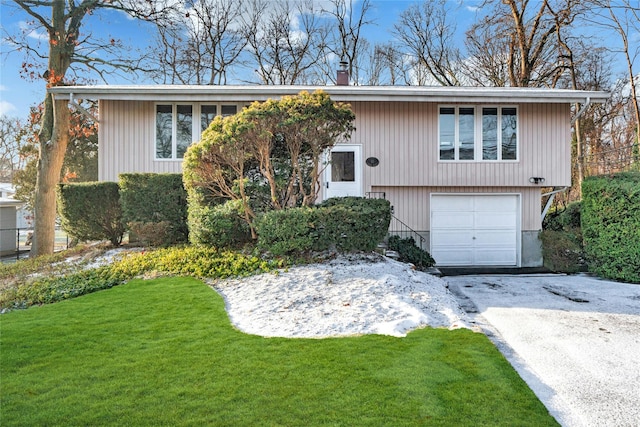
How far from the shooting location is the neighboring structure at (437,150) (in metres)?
9.98

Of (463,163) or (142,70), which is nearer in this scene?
(463,163)

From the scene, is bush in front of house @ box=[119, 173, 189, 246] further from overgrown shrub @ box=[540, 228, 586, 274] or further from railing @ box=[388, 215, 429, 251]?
overgrown shrub @ box=[540, 228, 586, 274]

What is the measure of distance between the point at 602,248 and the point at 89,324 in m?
10.3

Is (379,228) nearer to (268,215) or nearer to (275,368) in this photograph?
(268,215)

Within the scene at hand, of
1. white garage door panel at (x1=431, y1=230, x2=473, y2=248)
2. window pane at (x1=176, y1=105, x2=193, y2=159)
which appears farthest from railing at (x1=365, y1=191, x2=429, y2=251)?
window pane at (x1=176, y1=105, x2=193, y2=159)

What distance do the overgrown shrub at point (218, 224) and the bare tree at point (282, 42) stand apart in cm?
1334

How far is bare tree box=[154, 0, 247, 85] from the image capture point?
18.7 meters

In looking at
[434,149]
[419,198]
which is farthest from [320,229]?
[434,149]

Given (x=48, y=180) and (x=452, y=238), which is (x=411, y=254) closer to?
(x=452, y=238)

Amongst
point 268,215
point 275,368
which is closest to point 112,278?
point 268,215

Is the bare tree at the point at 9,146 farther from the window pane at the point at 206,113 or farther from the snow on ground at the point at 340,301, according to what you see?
the snow on ground at the point at 340,301

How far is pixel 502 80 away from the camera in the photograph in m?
18.6

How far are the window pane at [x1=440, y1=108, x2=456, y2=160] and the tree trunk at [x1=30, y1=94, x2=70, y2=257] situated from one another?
10374 millimetres

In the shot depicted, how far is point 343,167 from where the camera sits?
10344 millimetres
